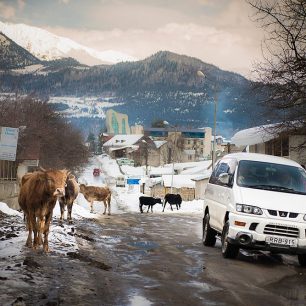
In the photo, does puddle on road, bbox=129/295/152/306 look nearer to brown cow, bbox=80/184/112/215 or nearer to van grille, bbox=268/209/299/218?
van grille, bbox=268/209/299/218

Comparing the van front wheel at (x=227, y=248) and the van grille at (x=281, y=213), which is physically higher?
the van grille at (x=281, y=213)

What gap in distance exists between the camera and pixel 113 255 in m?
11.3

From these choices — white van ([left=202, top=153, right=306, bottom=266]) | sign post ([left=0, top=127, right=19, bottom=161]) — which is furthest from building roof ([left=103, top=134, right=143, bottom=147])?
white van ([left=202, top=153, right=306, bottom=266])

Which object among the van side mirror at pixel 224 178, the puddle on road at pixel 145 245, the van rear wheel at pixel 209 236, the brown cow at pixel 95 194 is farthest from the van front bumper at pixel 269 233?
the brown cow at pixel 95 194

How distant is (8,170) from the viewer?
41781 millimetres

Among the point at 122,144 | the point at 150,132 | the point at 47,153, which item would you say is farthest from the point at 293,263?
the point at 150,132

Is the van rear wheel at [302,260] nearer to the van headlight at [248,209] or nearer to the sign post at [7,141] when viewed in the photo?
the van headlight at [248,209]

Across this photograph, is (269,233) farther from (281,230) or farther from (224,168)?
(224,168)

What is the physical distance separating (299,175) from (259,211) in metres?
1.99

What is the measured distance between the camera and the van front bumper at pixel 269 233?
10.5 metres

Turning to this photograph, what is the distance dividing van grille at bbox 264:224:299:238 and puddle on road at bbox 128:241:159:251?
3173mm

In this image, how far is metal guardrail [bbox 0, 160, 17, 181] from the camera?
41.3 meters

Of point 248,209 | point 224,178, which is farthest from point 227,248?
point 224,178

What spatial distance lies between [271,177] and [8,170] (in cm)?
3271
